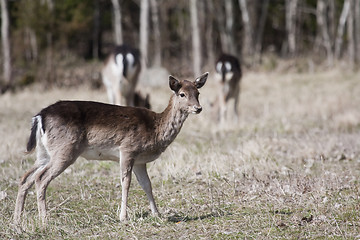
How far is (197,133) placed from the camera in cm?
1175

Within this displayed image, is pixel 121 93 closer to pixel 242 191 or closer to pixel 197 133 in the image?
pixel 197 133

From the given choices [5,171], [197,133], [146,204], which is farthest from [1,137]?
[146,204]

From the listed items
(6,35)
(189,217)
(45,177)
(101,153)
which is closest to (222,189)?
(189,217)

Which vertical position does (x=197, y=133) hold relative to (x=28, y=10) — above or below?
below

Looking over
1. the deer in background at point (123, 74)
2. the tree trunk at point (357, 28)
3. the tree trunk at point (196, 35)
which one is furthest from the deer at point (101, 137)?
the tree trunk at point (357, 28)

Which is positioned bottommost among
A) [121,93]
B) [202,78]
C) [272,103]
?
[272,103]

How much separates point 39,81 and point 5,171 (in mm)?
15731

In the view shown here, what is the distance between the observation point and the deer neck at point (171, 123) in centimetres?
568

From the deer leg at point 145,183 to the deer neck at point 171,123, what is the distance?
44 centimetres

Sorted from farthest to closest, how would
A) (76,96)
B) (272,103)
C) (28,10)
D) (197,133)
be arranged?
1. (28,10)
2. (76,96)
3. (272,103)
4. (197,133)

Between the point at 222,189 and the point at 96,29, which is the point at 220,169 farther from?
the point at 96,29

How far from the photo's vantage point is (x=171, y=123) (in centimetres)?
573

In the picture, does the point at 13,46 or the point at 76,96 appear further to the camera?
the point at 13,46

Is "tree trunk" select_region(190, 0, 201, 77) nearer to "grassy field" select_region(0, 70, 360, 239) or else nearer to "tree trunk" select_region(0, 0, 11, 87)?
"tree trunk" select_region(0, 0, 11, 87)
